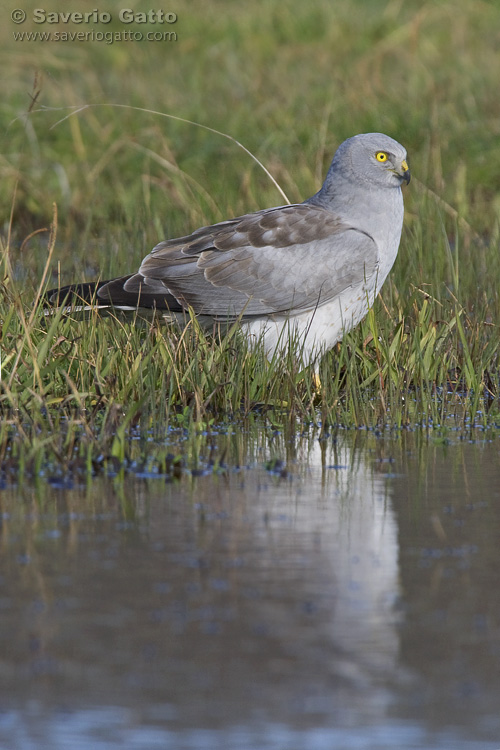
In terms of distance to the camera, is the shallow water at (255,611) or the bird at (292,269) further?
the bird at (292,269)

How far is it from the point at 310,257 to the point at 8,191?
483cm

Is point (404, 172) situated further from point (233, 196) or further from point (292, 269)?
point (233, 196)

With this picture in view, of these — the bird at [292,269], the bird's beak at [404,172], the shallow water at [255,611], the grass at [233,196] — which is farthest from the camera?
the bird's beak at [404,172]

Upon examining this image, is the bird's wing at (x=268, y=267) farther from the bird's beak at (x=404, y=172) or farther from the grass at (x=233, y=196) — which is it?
the bird's beak at (x=404, y=172)

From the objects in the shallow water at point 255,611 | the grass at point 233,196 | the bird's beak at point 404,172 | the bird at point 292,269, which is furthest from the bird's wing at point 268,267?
the shallow water at point 255,611

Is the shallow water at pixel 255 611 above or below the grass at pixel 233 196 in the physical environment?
below

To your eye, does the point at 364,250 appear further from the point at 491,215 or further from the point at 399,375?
the point at 491,215

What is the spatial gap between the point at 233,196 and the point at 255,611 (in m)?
7.18

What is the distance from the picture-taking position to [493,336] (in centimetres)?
595

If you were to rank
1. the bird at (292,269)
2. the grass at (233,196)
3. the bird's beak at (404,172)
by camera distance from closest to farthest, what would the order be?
the grass at (233,196) → the bird at (292,269) → the bird's beak at (404,172)

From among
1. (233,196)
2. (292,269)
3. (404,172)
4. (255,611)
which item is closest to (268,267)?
(292,269)

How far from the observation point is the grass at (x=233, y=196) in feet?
16.8

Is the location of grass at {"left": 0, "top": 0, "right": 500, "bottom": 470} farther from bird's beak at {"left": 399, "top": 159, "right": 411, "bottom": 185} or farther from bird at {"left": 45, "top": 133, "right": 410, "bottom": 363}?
bird's beak at {"left": 399, "top": 159, "right": 411, "bottom": 185}

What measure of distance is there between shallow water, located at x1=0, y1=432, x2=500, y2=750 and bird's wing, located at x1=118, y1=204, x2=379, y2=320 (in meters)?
1.74
